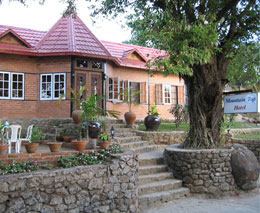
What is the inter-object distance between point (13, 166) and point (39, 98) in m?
7.35

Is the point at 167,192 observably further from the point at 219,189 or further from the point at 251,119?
the point at 251,119

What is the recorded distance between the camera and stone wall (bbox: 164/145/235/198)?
729cm

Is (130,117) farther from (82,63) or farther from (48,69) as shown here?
(48,69)

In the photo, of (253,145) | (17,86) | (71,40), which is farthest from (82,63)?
(253,145)

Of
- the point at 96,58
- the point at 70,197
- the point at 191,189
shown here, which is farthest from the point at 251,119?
Answer: the point at 70,197

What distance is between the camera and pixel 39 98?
40.0ft

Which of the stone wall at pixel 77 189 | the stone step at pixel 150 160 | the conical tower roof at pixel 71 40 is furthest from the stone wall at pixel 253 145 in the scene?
the conical tower roof at pixel 71 40

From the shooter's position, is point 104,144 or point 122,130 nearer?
point 104,144

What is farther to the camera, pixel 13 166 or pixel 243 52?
pixel 243 52

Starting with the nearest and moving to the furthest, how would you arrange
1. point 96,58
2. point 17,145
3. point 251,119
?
1. point 17,145
2. point 96,58
3. point 251,119

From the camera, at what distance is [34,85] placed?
12.2m

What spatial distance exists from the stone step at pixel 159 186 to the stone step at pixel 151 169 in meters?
0.47

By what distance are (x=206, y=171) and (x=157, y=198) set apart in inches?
68.2

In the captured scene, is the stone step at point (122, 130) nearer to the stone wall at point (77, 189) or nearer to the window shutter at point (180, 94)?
the stone wall at point (77, 189)
